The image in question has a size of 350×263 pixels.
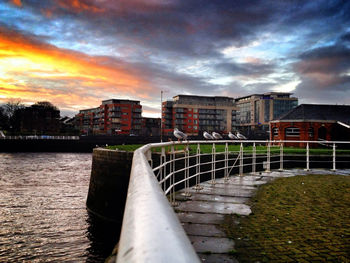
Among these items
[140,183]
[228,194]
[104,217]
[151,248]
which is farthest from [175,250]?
[104,217]

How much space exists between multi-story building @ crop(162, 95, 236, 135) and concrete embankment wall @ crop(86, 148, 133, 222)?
3719 inches

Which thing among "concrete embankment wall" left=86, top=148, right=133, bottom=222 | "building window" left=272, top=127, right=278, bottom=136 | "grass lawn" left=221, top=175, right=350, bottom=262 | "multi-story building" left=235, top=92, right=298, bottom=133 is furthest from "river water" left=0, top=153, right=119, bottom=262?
"multi-story building" left=235, top=92, right=298, bottom=133

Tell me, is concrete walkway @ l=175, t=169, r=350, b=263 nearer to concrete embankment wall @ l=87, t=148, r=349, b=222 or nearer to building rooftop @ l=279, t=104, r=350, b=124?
concrete embankment wall @ l=87, t=148, r=349, b=222

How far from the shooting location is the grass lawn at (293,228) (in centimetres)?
384

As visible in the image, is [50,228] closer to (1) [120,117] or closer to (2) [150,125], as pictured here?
(1) [120,117]

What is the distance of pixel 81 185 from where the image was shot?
2570cm

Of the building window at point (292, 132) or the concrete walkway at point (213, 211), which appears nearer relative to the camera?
the concrete walkway at point (213, 211)

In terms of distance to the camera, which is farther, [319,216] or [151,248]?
[319,216]

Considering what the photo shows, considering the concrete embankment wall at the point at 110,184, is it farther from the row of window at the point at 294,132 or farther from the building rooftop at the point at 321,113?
the building rooftop at the point at 321,113

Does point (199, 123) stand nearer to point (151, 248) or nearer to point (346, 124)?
point (346, 124)

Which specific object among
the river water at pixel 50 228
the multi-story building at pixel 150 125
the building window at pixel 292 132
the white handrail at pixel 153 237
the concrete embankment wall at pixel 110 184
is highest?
the multi-story building at pixel 150 125

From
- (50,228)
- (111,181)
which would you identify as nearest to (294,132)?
(111,181)

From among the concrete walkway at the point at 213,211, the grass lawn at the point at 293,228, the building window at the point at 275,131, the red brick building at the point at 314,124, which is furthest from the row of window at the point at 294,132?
the grass lawn at the point at 293,228

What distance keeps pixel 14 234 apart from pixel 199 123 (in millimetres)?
103895
